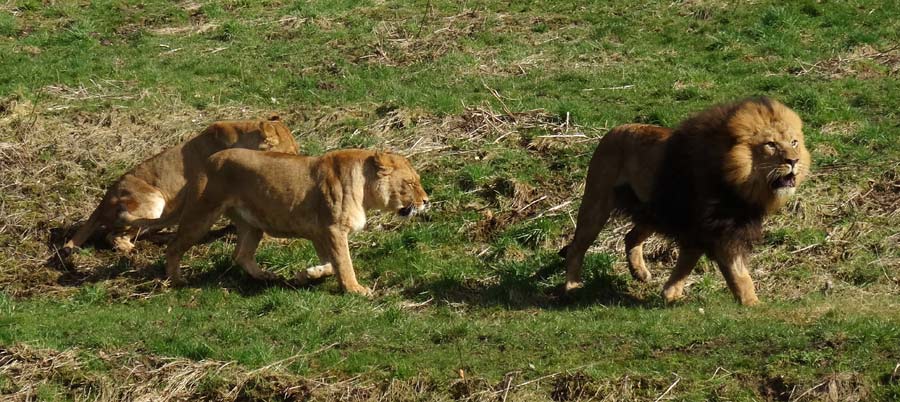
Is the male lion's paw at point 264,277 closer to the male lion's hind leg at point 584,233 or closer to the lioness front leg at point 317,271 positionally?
the lioness front leg at point 317,271

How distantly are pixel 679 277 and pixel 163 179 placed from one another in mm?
5316

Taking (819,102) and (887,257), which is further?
(819,102)

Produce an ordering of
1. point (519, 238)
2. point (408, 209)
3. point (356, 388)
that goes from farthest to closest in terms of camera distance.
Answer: point (519, 238)
point (408, 209)
point (356, 388)

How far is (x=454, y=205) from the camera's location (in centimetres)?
1334

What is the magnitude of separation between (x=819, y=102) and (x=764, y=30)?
280 cm

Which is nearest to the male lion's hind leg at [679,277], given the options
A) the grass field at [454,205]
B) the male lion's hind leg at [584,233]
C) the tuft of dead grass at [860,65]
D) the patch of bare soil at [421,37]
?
the grass field at [454,205]

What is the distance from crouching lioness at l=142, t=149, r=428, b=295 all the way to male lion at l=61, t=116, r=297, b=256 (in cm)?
118

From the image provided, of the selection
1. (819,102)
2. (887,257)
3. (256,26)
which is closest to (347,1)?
(256,26)

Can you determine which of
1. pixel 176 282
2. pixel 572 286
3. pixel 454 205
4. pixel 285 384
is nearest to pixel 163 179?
pixel 176 282

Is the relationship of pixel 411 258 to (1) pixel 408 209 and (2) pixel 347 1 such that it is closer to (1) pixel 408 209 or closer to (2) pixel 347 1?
(1) pixel 408 209

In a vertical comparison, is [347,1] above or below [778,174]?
below

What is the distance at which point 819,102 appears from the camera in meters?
14.7

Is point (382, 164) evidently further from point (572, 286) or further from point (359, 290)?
point (572, 286)

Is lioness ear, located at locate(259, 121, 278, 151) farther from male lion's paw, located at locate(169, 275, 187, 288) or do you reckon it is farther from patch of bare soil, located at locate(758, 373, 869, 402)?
patch of bare soil, located at locate(758, 373, 869, 402)
